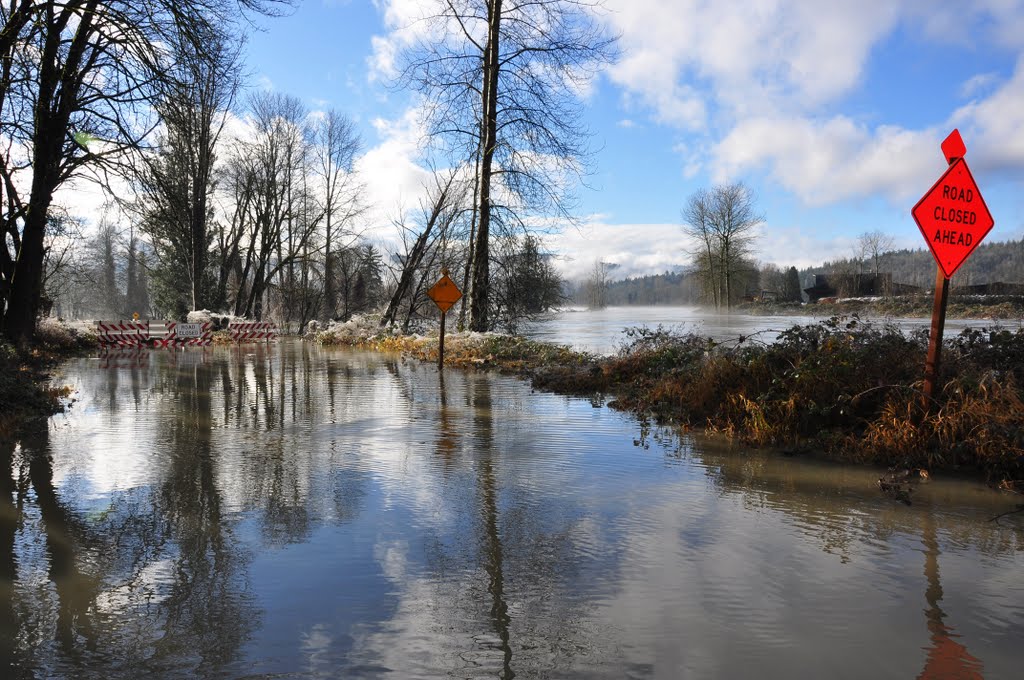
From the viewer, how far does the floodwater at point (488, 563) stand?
2.87m

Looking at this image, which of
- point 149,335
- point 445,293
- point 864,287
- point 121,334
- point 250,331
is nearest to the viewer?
point 445,293

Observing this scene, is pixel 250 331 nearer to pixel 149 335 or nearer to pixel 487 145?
pixel 149 335

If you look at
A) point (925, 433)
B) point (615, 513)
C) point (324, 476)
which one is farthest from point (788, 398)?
point (324, 476)

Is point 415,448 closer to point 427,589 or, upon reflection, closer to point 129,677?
point 427,589

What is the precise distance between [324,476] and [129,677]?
10.3 ft

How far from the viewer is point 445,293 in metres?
14.5

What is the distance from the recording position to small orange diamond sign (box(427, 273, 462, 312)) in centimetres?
1442

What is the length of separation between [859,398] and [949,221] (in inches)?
75.4

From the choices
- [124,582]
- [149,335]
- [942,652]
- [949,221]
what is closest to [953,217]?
[949,221]

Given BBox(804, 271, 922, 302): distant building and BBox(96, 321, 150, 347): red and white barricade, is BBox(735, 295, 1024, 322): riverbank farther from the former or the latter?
BBox(96, 321, 150, 347): red and white barricade

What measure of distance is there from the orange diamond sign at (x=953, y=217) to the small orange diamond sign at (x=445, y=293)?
9629mm

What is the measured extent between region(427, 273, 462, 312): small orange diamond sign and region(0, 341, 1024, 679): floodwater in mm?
7320

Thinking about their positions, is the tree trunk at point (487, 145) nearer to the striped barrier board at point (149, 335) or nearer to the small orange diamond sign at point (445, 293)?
the small orange diamond sign at point (445, 293)

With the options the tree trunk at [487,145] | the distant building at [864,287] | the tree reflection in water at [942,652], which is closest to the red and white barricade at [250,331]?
the tree trunk at [487,145]
